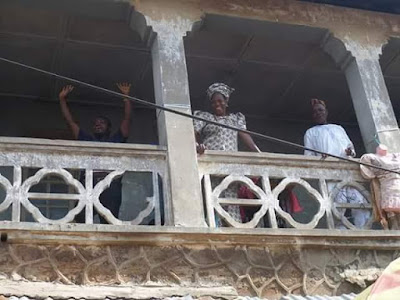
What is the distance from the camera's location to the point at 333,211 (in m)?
7.36

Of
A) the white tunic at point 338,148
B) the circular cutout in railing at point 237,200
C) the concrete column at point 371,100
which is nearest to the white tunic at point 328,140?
the white tunic at point 338,148

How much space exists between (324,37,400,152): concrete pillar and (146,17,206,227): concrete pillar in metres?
1.90

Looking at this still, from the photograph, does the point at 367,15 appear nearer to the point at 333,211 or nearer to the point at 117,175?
the point at 333,211

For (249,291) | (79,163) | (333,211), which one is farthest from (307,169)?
(79,163)

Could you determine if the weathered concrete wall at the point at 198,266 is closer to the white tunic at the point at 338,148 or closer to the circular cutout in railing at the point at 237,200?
the circular cutout in railing at the point at 237,200

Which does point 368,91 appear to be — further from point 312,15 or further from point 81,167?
point 81,167

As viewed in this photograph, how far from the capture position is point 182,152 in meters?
7.19

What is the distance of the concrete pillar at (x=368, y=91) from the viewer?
8.09 metres

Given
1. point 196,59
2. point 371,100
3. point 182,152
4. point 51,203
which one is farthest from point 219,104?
point 51,203

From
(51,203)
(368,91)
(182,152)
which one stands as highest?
(368,91)

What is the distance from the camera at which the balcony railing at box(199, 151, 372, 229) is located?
707 centimetres

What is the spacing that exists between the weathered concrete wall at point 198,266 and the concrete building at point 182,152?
0.01m

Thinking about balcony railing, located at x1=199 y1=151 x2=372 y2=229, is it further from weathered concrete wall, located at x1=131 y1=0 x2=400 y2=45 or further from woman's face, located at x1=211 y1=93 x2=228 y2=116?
weathered concrete wall, located at x1=131 y1=0 x2=400 y2=45

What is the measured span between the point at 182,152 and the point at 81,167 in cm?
97
